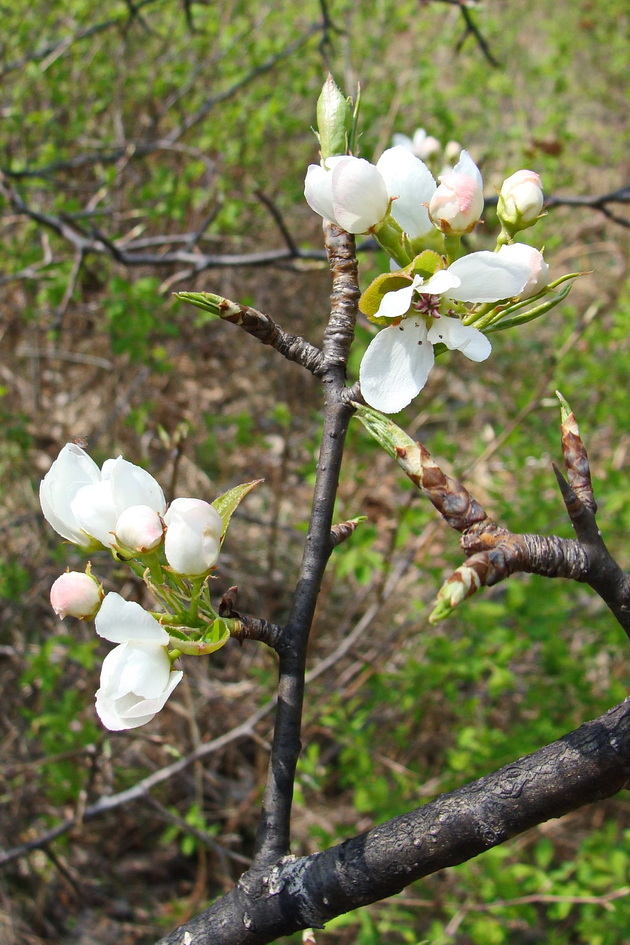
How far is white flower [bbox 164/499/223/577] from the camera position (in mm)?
866

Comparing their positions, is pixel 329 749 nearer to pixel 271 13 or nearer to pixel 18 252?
pixel 18 252

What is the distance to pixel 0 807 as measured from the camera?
3.05 m

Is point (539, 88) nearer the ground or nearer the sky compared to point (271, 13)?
nearer the sky

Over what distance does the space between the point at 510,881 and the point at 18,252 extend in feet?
10.8

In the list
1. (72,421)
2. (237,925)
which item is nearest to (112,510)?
(237,925)

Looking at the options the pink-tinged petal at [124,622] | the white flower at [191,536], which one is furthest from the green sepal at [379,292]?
the pink-tinged petal at [124,622]

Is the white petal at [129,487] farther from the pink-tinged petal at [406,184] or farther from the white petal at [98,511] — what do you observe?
the pink-tinged petal at [406,184]

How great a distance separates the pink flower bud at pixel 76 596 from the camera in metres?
0.96

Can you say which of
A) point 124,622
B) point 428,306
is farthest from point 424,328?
point 124,622

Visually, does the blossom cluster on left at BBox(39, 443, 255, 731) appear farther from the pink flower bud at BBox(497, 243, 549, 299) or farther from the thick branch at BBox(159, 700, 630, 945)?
the pink flower bud at BBox(497, 243, 549, 299)

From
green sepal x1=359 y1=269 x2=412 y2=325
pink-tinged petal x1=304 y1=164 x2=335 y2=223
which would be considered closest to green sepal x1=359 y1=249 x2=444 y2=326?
green sepal x1=359 y1=269 x2=412 y2=325

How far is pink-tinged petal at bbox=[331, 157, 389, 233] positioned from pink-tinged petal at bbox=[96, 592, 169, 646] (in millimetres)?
538

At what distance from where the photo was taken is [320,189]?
100 cm

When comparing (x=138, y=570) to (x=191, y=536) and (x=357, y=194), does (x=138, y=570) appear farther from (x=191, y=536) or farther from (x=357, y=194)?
(x=357, y=194)
